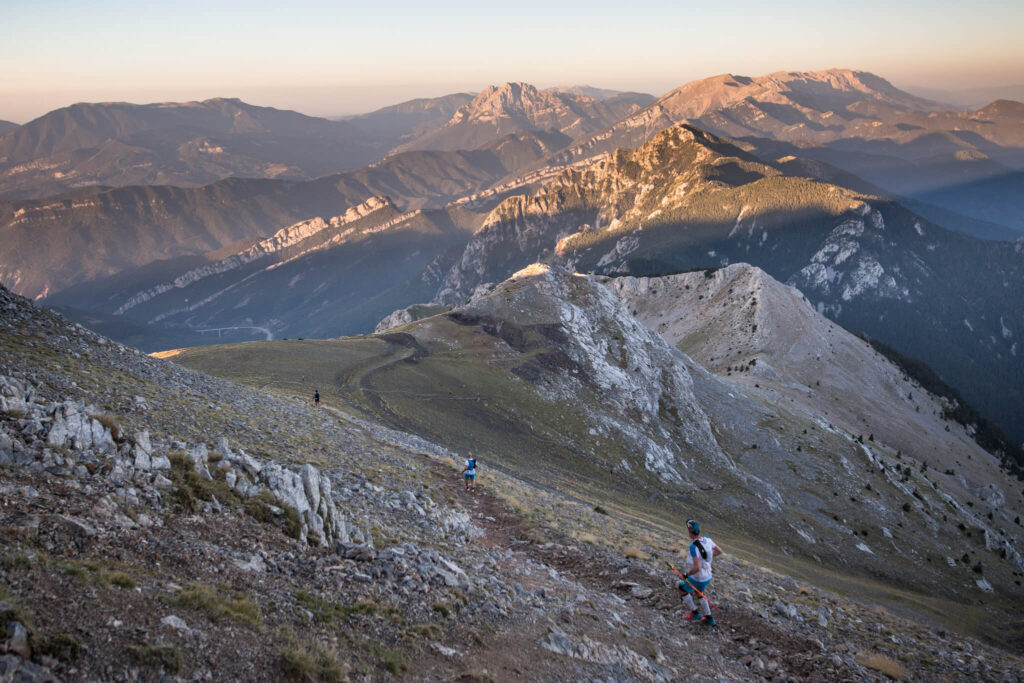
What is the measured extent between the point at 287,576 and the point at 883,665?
18719 millimetres

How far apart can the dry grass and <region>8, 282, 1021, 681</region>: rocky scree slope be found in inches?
2.9

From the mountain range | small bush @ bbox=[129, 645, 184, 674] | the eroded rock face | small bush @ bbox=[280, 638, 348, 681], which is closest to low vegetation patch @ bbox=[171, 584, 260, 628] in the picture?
small bush @ bbox=[280, 638, 348, 681]

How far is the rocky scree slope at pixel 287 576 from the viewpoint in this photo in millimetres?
9484

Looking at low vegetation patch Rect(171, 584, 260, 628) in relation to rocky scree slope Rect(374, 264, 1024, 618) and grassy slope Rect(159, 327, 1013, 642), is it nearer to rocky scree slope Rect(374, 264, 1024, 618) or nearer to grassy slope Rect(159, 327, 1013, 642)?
grassy slope Rect(159, 327, 1013, 642)

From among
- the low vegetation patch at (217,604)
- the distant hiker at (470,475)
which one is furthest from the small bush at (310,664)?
the distant hiker at (470,475)

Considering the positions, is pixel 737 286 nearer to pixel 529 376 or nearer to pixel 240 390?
pixel 529 376

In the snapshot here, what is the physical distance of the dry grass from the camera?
17609 mm

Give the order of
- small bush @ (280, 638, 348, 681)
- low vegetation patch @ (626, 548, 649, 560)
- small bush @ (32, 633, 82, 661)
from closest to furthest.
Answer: small bush @ (32, 633, 82, 661)
small bush @ (280, 638, 348, 681)
low vegetation patch @ (626, 548, 649, 560)

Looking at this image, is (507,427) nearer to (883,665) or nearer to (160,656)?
(883,665)

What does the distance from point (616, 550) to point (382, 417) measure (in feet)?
94.6

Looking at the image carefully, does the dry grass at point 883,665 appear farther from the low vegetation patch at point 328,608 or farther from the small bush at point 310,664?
the small bush at point 310,664

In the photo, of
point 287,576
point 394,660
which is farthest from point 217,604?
point 394,660

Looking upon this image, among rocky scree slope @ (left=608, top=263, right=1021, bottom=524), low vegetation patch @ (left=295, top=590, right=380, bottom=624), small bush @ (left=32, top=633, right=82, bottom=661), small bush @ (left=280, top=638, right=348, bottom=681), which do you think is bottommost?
rocky scree slope @ (left=608, top=263, right=1021, bottom=524)

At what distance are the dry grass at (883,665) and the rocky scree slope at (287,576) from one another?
75mm
